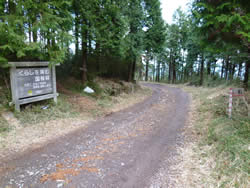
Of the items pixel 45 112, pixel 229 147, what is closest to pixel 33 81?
pixel 45 112

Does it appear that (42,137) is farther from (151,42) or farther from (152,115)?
(151,42)

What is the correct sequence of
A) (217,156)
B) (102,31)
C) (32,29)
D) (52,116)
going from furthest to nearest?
(102,31) → (52,116) → (32,29) → (217,156)

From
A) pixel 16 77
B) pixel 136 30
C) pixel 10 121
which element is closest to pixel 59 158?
pixel 10 121

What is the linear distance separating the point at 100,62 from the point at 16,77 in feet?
22.3

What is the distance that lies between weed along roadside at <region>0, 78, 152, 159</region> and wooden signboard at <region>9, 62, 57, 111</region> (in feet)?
1.17

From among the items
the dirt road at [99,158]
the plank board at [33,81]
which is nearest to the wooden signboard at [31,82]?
the plank board at [33,81]

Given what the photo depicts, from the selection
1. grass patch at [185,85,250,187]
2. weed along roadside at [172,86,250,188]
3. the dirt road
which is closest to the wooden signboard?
the dirt road

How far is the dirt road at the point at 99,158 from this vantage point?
313 cm

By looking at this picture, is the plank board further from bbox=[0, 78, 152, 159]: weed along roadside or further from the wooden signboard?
bbox=[0, 78, 152, 159]: weed along roadside

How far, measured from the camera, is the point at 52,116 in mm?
6434

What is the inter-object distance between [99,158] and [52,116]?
11.3ft

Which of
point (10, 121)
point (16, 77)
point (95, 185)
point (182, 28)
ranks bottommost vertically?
point (95, 185)

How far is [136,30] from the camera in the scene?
42.0 ft

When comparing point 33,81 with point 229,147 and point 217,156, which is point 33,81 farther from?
point 229,147
